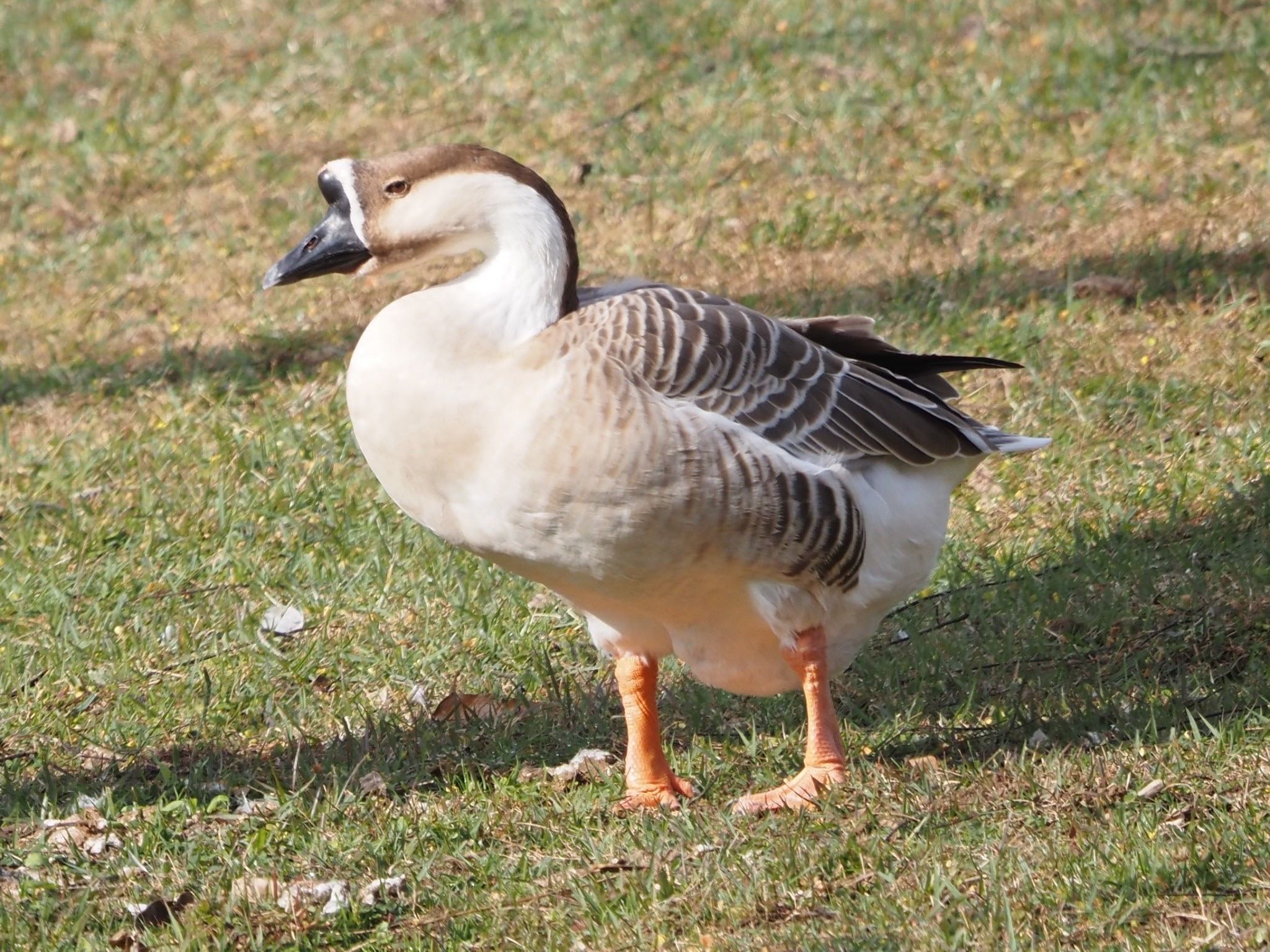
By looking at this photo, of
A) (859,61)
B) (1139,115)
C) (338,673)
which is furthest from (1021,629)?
(859,61)

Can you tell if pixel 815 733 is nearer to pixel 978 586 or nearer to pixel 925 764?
pixel 925 764

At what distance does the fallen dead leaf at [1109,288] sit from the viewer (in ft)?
22.2

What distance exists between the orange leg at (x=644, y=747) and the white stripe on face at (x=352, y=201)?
1318 millimetres

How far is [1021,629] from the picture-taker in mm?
4906

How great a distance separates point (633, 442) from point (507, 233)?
585 millimetres

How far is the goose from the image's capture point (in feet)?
12.0

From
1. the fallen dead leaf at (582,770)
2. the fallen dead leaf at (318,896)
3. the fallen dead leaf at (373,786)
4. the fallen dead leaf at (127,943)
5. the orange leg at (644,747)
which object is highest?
the fallen dead leaf at (127,943)

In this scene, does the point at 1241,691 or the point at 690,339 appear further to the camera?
the point at 1241,691

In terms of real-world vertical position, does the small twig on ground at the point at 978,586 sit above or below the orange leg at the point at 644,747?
below

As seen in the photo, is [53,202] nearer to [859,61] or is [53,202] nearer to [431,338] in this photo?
[859,61]

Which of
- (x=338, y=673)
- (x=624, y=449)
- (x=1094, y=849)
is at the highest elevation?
(x=624, y=449)

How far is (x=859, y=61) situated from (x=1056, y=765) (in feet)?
19.0

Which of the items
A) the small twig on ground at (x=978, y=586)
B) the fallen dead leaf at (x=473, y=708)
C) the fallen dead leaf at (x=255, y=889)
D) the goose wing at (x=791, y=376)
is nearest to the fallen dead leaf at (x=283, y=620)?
the fallen dead leaf at (x=473, y=708)

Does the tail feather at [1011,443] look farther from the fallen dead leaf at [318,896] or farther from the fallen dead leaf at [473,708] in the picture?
the fallen dead leaf at [318,896]
